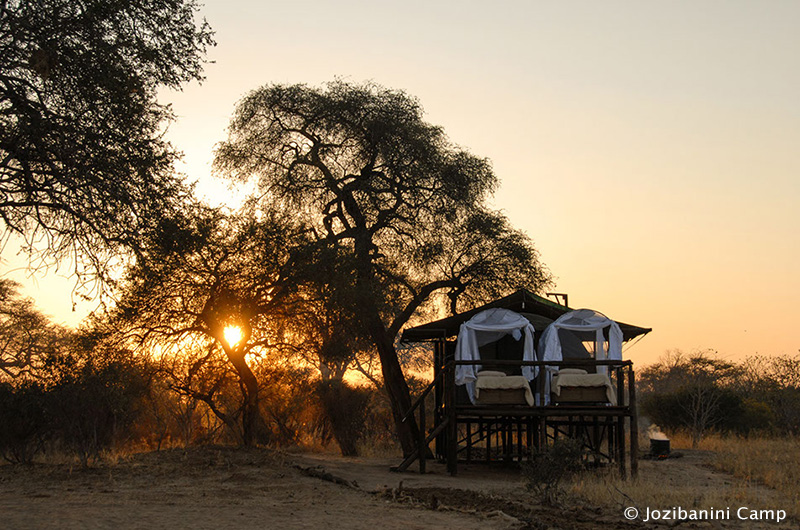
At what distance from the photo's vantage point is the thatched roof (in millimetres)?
17797

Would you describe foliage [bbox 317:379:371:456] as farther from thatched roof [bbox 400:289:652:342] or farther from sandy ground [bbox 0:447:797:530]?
sandy ground [bbox 0:447:797:530]

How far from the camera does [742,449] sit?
69.9 ft

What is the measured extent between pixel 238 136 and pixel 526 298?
9694 millimetres

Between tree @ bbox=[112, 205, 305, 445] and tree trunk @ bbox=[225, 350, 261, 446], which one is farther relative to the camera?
tree trunk @ bbox=[225, 350, 261, 446]

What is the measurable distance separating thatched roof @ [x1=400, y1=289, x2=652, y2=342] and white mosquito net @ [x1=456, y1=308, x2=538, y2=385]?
449 millimetres

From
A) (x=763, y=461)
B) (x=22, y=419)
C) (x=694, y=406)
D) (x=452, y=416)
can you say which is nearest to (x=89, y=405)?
(x=22, y=419)

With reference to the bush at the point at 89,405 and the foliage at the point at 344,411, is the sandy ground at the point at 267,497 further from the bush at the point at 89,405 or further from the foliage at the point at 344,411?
the foliage at the point at 344,411

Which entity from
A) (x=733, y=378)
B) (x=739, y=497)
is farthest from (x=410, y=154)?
(x=733, y=378)

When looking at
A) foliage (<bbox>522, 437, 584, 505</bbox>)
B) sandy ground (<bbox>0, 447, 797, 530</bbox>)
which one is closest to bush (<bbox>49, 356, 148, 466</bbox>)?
sandy ground (<bbox>0, 447, 797, 530</bbox>)

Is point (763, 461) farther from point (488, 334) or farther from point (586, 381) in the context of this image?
point (488, 334)

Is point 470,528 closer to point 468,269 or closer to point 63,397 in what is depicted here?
point 63,397

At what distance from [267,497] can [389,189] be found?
10665 millimetres

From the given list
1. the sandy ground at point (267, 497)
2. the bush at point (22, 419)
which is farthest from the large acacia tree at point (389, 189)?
the bush at point (22, 419)

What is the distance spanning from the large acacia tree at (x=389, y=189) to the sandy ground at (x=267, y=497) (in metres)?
5.78
